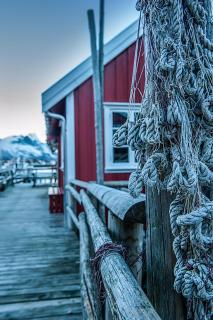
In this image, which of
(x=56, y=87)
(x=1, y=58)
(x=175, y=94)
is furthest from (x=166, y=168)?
(x=1, y=58)

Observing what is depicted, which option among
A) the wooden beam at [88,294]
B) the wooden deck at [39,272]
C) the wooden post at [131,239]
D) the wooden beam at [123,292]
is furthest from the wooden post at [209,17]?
the wooden deck at [39,272]

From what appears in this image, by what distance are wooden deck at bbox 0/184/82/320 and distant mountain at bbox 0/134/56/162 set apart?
18419mm

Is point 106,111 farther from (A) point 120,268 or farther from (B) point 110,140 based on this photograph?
(A) point 120,268

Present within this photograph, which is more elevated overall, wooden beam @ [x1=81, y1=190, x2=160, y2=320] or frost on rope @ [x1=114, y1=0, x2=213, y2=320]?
frost on rope @ [x1=114, y1=0, x2=213, y2=320]

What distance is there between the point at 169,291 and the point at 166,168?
0.44 metres

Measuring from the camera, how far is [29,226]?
238 inches

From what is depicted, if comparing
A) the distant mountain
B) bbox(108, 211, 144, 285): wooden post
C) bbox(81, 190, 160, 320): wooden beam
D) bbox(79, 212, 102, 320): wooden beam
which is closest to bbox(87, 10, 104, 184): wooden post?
bbox(79, 212, 102, 320): wooden beam

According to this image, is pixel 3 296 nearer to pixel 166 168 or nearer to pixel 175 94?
pixel 166 168

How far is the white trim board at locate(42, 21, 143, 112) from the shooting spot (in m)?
5.48

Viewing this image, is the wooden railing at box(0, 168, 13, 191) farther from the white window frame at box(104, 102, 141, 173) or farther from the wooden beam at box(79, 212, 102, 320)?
the wooden beam at box(79, 212, 102, 320)

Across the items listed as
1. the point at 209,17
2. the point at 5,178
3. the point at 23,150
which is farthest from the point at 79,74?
the point at 23,150

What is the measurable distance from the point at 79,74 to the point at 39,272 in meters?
3.75

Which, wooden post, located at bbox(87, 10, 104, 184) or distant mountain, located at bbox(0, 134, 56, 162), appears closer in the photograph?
wooden post, located at bbox(87, 10, 104, 184)

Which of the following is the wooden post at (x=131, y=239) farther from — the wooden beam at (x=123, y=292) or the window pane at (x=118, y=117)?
the window pane at (x=118, y=117)
